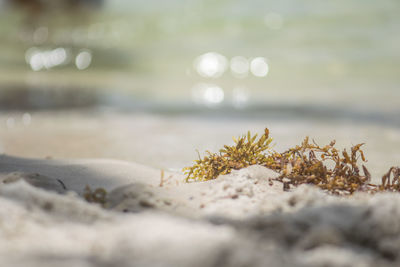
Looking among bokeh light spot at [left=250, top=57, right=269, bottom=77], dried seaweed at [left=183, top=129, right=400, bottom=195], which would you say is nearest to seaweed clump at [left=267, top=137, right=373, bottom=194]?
dried seaweed at [left=183, top=129, right=400, bottom=195]

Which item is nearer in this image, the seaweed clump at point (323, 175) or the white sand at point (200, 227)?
the white sand at point (200, 227)

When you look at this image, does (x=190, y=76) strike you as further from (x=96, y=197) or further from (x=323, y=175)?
(x=96, y=197)

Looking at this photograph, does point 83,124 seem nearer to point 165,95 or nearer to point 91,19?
point 165,95

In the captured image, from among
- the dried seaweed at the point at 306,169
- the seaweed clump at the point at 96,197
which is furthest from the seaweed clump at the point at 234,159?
the seaweed clump at the point at 96,197

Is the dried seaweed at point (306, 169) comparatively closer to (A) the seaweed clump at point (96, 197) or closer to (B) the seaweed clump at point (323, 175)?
(B) the seaweed clump at point (323, 175)

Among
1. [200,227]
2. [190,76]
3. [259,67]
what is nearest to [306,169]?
[200,227]
